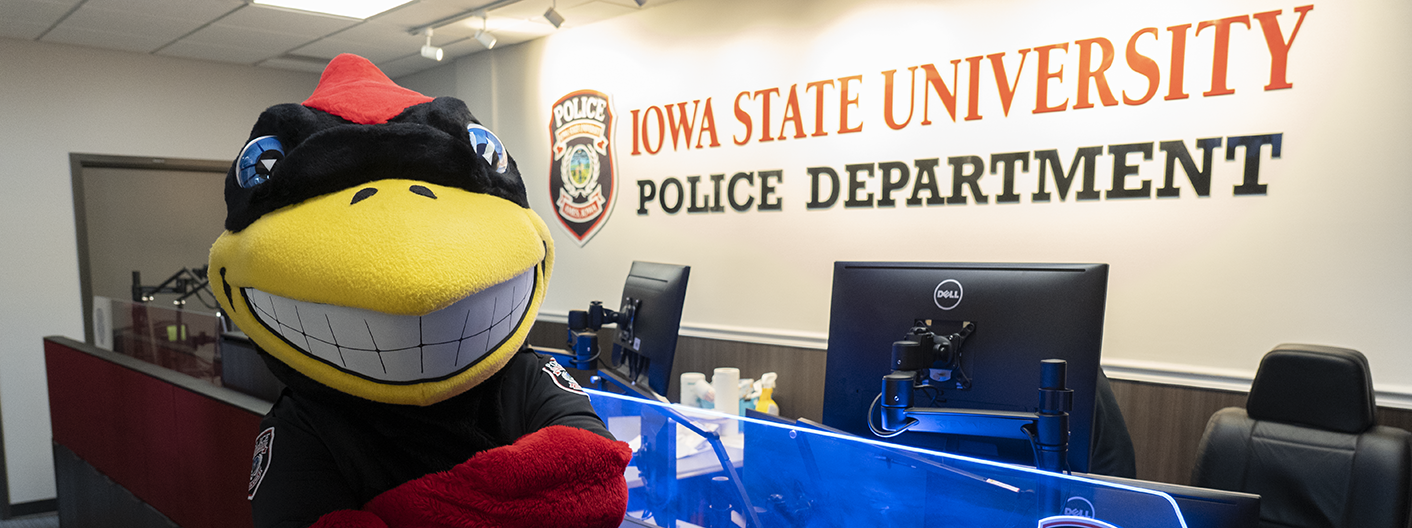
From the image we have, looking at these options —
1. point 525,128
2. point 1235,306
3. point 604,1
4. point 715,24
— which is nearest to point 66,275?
point 525,128

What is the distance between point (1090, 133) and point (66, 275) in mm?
5345

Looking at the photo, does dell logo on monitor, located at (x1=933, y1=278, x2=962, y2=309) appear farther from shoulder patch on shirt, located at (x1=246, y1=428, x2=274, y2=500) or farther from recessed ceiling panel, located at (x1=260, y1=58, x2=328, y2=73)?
recessed ceiling panel, located at (x1=260, y1=58, x2=328, y2=73)

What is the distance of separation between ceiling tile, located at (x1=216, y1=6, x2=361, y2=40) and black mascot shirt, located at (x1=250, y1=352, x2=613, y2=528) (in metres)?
3.58

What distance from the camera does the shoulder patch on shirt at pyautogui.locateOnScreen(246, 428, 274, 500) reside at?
83 cm

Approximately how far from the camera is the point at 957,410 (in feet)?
4.22

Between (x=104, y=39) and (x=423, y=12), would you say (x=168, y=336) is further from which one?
(x=104, y=39)

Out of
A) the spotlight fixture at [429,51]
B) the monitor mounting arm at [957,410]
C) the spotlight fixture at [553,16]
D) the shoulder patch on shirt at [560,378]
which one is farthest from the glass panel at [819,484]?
the spotlight fixture at [429,51]

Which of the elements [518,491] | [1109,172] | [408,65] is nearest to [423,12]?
[408,65]

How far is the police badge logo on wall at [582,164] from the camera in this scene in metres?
4.27

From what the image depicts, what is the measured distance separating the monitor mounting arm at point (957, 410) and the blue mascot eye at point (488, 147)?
2.41ft

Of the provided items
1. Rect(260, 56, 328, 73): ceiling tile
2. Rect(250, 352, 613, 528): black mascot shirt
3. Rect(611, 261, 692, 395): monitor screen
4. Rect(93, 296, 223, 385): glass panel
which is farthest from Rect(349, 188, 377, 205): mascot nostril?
Rect(260, 56, 328, 73): ceiling tile

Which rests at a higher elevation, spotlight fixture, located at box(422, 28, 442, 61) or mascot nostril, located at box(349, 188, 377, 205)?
spotlight fixture, located at box(422, 28, 442, 61)

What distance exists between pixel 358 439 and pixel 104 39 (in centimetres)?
482

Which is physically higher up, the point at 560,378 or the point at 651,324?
the point at 560,378
